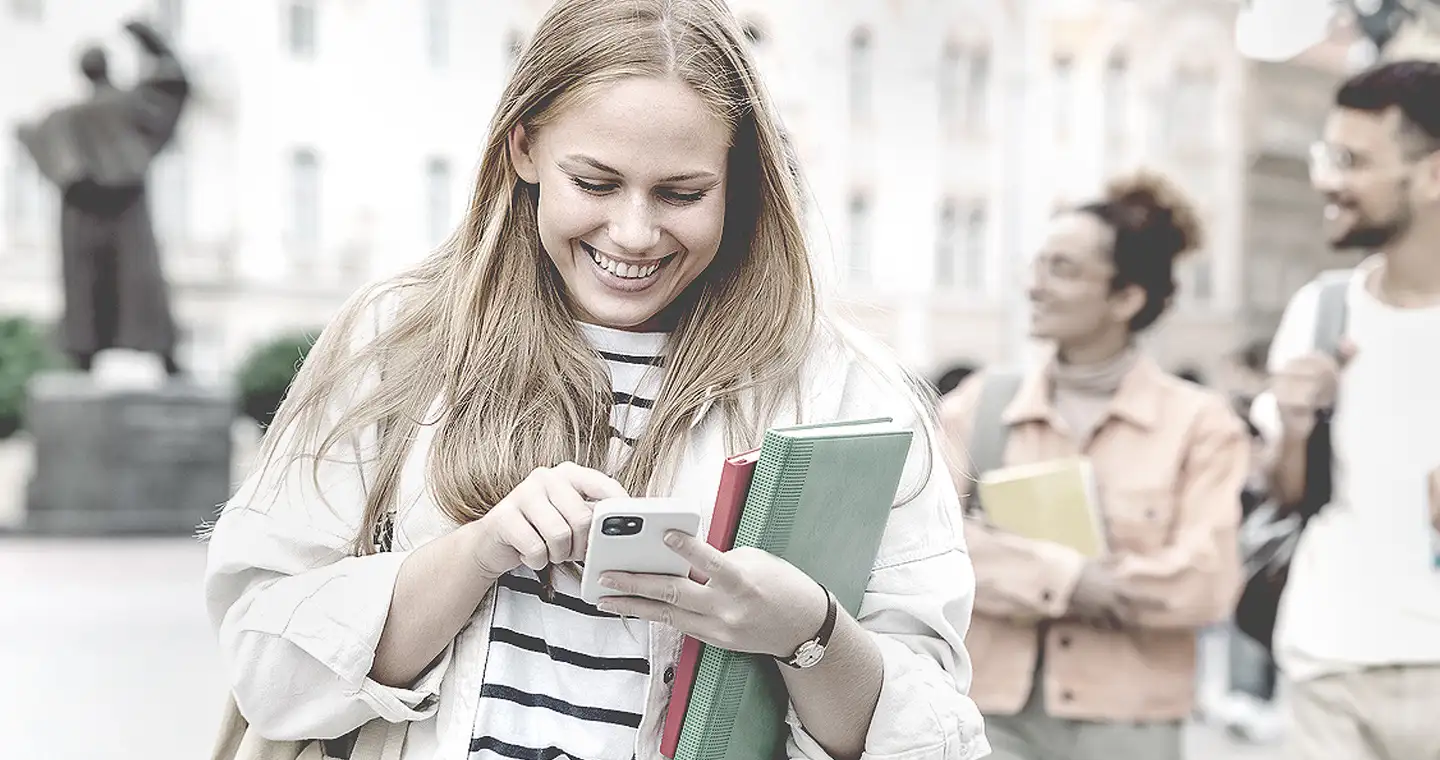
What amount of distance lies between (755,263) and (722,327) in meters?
0.07

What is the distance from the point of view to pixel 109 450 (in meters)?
11.2

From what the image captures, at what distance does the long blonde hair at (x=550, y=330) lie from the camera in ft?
5.19

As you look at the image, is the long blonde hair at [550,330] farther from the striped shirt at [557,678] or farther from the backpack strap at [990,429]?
the backpack strap at [990,429]

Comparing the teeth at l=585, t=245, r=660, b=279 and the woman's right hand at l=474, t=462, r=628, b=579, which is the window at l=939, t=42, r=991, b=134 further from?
the woman's right hand at l=474, t=462, r=628, b=579

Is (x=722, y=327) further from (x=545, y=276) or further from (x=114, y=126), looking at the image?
(x=114, y=126)

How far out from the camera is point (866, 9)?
49.6 ft

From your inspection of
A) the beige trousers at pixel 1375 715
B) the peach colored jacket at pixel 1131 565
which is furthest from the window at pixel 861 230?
the beige trousers at pixel 1375 715

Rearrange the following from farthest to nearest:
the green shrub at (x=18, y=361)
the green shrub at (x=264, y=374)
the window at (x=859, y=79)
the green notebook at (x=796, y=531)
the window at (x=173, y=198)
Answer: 1. the window at (x=859, y=79)
2. the window at (x=173, y=198)
3. the green shrub at (x=264, y=374)
4. the green shrub at (x=18, y=361)
5. the green notebook at (x=796, y=531)

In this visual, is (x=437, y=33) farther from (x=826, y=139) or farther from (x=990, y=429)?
(x=990, y=429)

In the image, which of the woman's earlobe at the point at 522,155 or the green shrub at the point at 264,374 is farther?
the green shrub at the point at 264,374

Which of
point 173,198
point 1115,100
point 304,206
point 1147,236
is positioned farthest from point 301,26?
point 1147,236

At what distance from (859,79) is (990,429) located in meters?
11.8

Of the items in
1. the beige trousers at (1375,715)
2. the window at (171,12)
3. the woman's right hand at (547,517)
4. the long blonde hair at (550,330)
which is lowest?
the beige trousers at (1375,715)

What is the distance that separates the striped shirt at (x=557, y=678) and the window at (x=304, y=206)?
44.0ft
